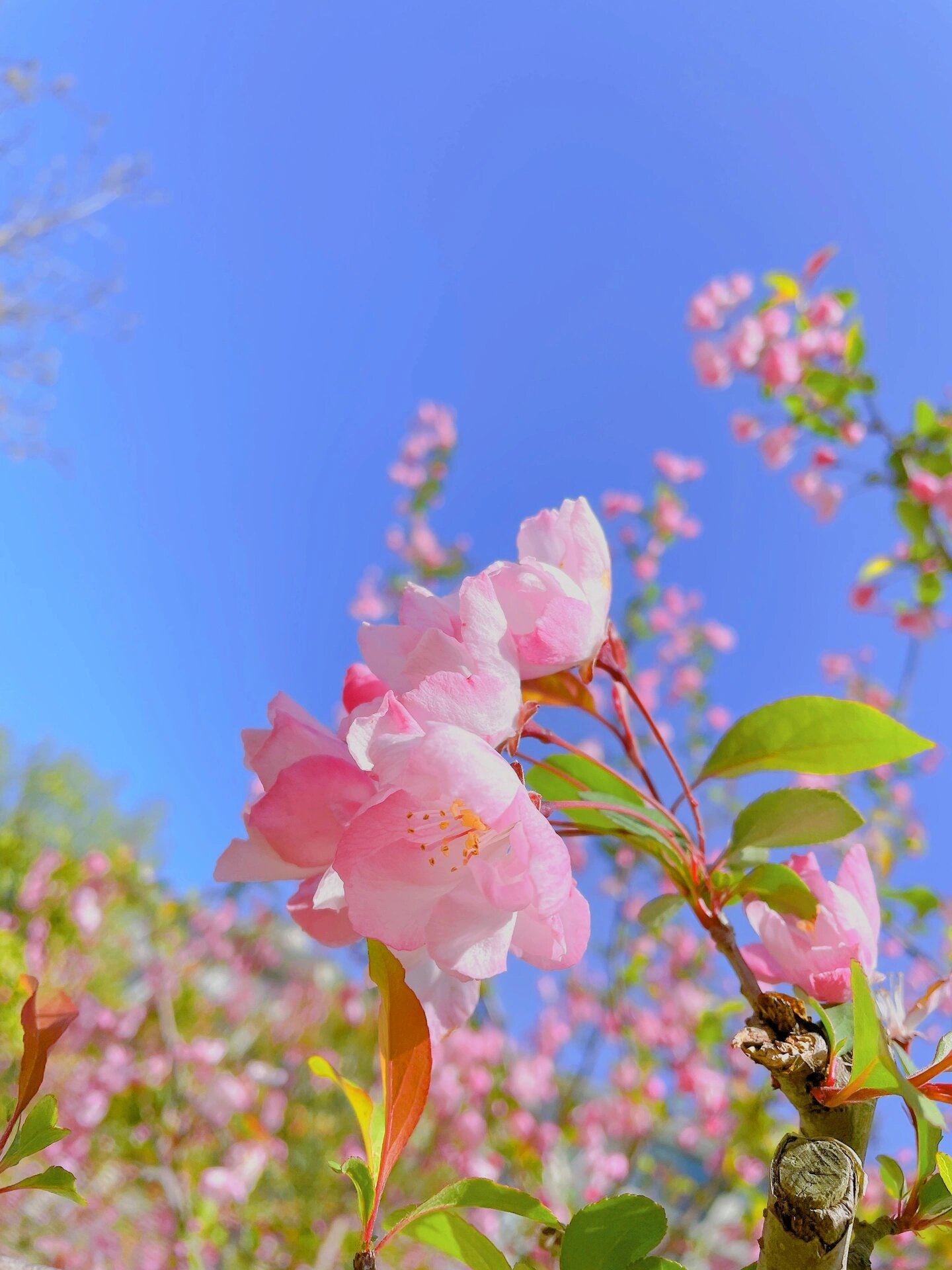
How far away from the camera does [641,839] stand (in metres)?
0.49

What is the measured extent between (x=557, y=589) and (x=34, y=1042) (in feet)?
1.17

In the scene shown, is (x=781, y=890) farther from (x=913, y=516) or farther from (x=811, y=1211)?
(x=913, y=516)

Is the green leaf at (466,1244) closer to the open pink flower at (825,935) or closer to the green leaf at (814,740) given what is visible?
the open pink flower at (825,935)

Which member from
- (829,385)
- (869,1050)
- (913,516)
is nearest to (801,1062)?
(869,1050)

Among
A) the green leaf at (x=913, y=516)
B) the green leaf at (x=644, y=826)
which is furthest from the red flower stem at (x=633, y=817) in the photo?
the green leaf at (x=913, y=516)

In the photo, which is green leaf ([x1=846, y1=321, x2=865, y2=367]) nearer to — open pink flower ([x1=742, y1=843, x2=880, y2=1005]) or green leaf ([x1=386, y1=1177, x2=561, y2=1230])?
open pink flower ([x1=742, y1=843, x2=880, y2=1005])

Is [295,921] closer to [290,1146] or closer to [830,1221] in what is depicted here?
[830,1221]

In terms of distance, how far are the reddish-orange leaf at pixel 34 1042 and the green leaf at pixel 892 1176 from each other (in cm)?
45

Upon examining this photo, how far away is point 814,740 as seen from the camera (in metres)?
0.48

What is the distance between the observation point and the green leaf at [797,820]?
1.53 feet

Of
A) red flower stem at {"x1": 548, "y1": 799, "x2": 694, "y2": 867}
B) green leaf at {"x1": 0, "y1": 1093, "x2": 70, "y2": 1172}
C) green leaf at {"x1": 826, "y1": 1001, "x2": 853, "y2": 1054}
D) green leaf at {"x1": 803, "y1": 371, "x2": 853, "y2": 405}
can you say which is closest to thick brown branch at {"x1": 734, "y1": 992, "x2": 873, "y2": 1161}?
green leaf at {"x1": 826, "y1": 1001, "x2": 853, "y2": 1054}

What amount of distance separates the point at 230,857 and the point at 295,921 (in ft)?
0.16

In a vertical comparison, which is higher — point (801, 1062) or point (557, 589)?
point (557, 589)

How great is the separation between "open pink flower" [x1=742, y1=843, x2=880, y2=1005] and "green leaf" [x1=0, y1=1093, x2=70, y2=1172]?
383 millimetres
